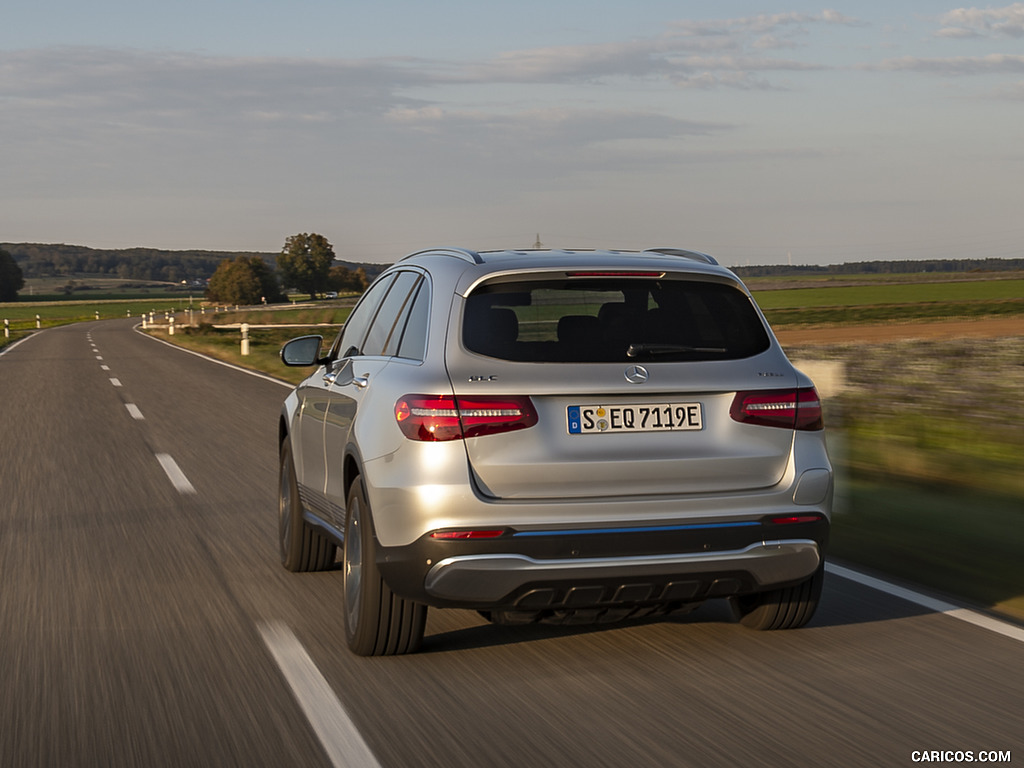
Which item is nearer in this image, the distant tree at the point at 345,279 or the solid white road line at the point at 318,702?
the solid white road line at the point at 318,702

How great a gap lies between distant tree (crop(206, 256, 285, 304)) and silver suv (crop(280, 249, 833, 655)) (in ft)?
526

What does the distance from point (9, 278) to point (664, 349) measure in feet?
616

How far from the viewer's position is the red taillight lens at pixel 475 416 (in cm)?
455

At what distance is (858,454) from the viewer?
1116 cm

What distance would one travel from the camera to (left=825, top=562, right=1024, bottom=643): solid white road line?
5385 millimetres

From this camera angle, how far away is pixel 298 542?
662 centimetres

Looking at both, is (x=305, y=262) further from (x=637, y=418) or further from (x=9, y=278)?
(x=637, y=418)

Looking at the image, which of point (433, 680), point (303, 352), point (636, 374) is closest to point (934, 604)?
point (636, 374)

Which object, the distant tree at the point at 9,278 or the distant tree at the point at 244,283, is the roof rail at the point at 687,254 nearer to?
the distant tree at the point at 244,283

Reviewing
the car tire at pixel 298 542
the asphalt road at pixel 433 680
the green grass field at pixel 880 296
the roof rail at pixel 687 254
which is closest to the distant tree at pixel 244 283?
the green grass field at pixel 880 296

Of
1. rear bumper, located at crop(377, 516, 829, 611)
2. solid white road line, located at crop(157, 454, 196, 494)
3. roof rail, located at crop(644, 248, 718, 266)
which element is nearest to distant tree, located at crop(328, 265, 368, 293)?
solid white road line, located at crop(157, 454, 196, 494)

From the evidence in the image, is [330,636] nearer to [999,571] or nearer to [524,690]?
[524,690]

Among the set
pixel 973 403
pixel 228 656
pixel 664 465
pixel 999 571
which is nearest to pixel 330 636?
pixel 228 656

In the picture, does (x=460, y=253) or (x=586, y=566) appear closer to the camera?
(x=586, y=566)
